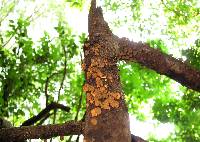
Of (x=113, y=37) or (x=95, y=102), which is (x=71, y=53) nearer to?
(x=113, y=37)

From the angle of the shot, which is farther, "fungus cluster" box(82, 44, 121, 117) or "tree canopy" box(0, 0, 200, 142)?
"tree canopy" box(0, 0, 200, 142)

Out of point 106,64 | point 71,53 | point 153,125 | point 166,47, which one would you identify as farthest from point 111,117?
point 153,125

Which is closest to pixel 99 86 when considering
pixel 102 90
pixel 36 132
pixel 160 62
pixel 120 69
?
pixel 102 90

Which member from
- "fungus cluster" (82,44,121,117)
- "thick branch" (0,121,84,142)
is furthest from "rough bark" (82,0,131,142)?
"thick branch" (0,121,84,142)

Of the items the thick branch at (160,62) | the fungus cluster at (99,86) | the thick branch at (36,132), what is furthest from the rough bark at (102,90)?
the thick branch at (36,132)

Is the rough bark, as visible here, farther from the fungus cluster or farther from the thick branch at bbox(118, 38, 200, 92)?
the thick branch at bbox(118, 38, 200, 92)

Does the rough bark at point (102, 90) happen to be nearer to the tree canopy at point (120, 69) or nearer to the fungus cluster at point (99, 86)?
the fungus cluster at point (99, 86)
